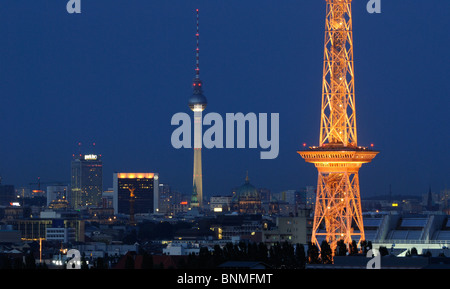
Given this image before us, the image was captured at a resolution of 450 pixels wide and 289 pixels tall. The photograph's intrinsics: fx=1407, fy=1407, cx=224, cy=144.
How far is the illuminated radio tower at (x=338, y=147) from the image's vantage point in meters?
83.7

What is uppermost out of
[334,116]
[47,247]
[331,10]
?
[331,10]

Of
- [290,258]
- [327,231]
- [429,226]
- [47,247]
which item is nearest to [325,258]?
[290,258]

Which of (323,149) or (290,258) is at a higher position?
(323,149)

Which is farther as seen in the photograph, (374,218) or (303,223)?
(303,223)

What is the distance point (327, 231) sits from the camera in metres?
86.6

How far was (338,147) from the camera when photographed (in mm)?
84875

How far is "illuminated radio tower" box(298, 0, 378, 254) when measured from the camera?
83.7 metres

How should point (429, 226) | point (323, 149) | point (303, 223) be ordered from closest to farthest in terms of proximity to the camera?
1. point (323, 149)
2. point (429, 226)
3. point (303, 223)

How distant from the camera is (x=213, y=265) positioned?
7375 cm

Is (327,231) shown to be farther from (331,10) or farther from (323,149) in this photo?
(331,10)

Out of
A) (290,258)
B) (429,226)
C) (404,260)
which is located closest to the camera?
(404,260)
